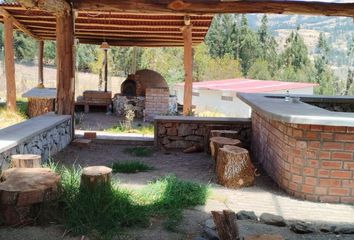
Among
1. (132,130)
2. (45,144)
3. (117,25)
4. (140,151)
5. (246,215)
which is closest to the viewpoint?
(246,215)

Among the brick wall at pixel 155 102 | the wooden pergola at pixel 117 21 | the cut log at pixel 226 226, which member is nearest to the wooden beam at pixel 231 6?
the wooden pergola at pixel 117 21

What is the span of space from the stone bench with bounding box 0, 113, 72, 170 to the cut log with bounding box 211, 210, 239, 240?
109 inches

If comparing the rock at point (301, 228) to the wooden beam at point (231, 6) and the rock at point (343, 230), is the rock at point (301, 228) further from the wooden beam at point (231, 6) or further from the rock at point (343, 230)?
the wooden beam at point (231, 6)

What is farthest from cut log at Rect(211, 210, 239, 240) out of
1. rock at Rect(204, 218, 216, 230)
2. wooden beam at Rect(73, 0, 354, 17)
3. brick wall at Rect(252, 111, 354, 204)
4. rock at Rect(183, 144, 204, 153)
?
wooden beam at Rect(73, 0, 354, 17)

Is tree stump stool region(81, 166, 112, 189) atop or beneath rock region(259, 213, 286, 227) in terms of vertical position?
atop

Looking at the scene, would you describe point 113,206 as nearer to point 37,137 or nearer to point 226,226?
point 226,226

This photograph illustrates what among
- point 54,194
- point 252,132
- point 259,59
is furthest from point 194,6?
point 259,59

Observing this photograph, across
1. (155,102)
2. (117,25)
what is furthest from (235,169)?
(155,102)

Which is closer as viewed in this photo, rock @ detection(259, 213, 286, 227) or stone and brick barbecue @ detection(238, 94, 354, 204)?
rock @ detection(259, 213, 286, 227)

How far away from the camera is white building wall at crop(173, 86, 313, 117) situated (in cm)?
2781

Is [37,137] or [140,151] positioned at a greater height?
[37,137]

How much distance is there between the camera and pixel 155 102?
14.6 meters

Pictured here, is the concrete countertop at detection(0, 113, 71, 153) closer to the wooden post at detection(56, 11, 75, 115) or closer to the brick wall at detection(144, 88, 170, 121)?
the wooden post at detection(56, 11, 75, 115)

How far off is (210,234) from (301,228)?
0.94 meters
